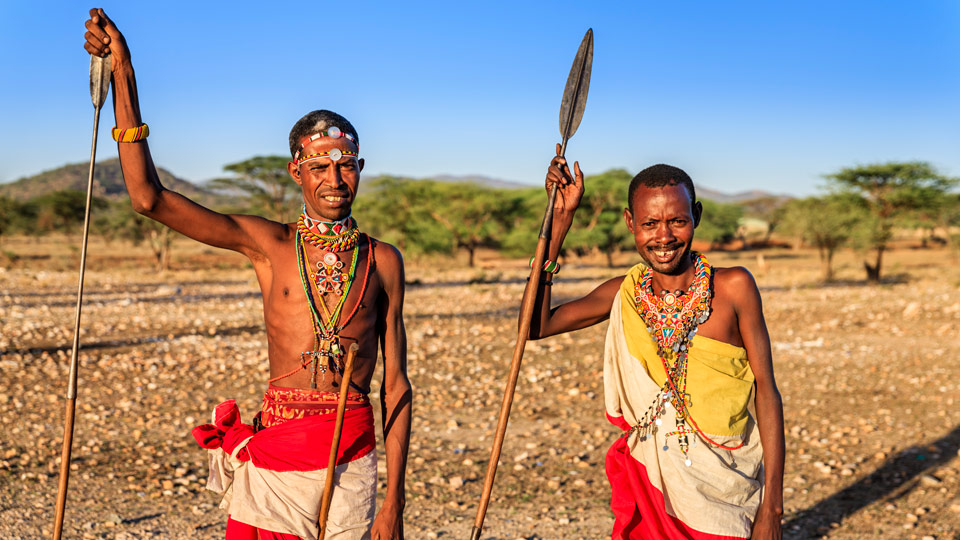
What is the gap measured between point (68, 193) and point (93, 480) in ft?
147

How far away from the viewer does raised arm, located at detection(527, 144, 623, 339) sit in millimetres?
2660

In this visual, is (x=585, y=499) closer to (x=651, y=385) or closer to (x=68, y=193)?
(x=651, y=385)

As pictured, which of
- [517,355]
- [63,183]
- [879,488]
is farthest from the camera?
[63,183]

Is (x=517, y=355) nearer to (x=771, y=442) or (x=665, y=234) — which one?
(x=665, y=234)

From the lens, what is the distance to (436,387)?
8.32 meters

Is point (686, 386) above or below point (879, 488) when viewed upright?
above

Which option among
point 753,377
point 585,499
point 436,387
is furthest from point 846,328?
point 753,377

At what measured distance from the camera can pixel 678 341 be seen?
283 centimetres

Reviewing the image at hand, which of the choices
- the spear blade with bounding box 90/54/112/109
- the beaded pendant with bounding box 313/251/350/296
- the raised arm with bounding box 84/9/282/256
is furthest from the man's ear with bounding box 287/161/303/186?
the spear blade with bounding box 90/54/112/109

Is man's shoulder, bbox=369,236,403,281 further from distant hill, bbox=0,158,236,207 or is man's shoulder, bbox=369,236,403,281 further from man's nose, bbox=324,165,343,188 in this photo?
distant hill, bbox=0,158,236,207

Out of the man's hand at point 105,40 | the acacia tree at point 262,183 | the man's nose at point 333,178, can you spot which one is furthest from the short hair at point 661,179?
the acacia tree at point 262,183

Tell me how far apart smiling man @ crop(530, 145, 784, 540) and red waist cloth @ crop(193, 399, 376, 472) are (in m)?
0.68

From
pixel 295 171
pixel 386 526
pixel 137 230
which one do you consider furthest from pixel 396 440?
pixel 137 230

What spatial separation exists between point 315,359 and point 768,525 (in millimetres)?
1568
